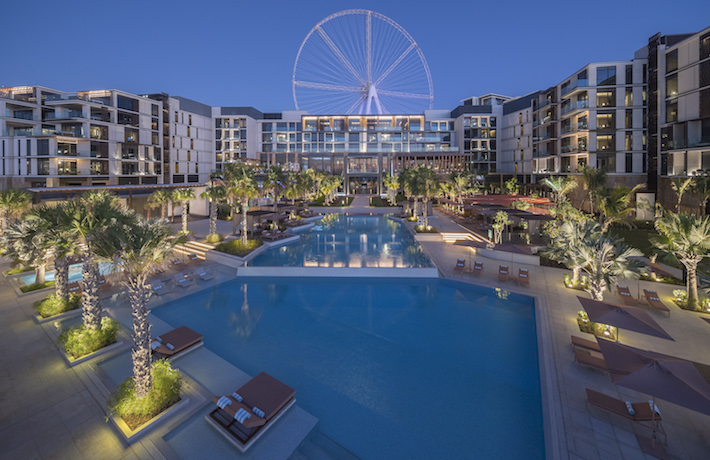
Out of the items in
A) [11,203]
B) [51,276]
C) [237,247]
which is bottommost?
[51,276]

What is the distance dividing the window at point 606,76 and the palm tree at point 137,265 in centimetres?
5862

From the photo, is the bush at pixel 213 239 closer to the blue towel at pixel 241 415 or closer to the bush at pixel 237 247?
the bush at pixel 237 247

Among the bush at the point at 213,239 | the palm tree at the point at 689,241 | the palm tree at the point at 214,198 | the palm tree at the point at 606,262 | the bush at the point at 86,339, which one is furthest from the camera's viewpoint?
the palm tree at the point at 214,198

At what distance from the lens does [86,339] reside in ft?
39.3

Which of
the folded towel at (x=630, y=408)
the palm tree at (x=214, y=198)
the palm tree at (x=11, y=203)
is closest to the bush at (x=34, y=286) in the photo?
the palm tree at (x=11, y=203)

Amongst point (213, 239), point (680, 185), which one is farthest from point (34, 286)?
point (680, 185)

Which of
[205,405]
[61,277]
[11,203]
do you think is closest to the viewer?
[205,405]

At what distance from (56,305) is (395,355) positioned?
15.8 metres

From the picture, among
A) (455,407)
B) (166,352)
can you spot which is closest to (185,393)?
(166,352)

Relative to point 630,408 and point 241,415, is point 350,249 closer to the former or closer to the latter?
point 241,415

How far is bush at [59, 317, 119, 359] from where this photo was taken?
11734 millimetres

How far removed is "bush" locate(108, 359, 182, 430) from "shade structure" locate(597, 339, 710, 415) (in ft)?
38.6

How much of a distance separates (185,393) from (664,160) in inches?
2066

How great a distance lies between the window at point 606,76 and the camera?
148ft
